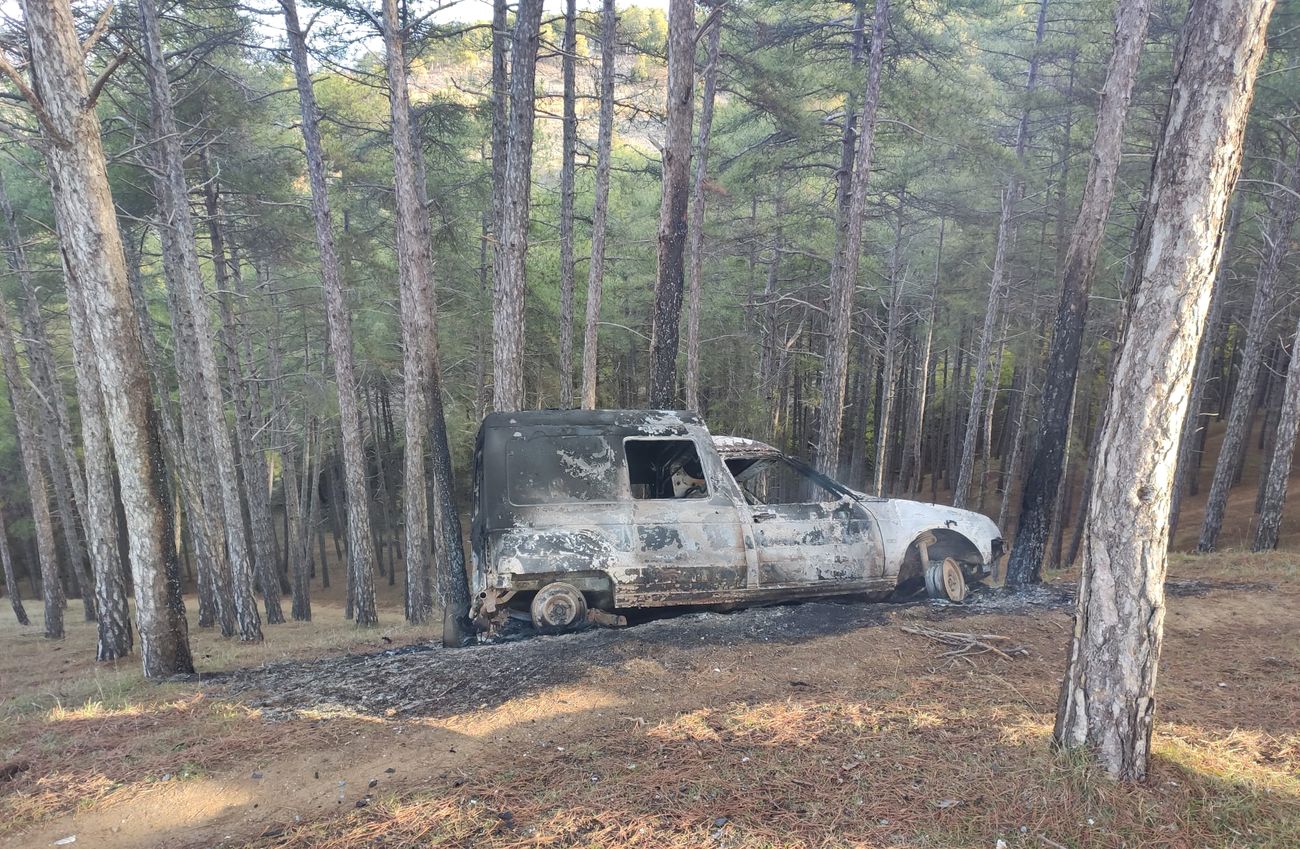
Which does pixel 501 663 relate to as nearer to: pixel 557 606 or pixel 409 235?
pixel 557 606

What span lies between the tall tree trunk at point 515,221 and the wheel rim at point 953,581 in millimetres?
6128

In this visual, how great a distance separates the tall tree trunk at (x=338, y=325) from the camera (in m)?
12.1

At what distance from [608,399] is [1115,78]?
74.5 ft

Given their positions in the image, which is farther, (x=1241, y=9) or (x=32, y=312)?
(x=32, y=312)

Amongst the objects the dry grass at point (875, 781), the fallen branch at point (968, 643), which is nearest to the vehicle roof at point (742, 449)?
the fallen branch at point (968, 643)

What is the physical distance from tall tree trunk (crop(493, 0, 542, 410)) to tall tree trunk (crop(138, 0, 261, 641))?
5.62 metres

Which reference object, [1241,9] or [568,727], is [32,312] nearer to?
[568,727]

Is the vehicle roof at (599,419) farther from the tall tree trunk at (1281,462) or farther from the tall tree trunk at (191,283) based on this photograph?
the tall tree trunk at (1281,462)

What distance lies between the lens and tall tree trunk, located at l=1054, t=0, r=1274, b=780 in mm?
3199

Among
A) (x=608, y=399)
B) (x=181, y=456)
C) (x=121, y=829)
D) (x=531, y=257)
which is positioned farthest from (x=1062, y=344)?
(x=608, y=399)

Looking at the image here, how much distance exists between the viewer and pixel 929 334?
21375mm

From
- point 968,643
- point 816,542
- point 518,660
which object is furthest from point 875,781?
point 816,542

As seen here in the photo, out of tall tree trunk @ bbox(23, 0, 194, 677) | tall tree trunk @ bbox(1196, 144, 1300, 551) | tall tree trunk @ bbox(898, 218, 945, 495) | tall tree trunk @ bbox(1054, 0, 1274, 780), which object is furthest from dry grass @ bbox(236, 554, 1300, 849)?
tall tree trunk @ bbox(898, 218, 945, 495)

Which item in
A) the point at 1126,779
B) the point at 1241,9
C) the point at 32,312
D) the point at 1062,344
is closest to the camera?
the point at 1241,9
